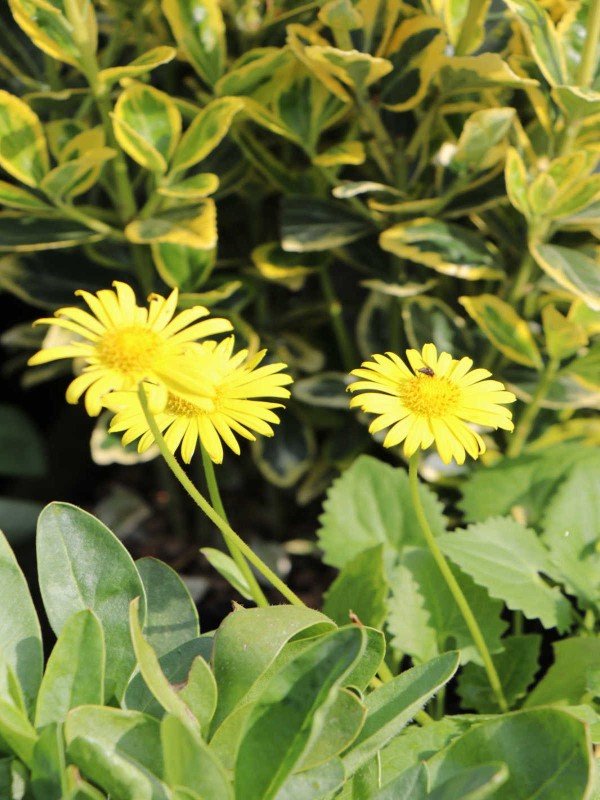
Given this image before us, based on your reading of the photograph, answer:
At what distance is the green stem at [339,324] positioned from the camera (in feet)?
4.33

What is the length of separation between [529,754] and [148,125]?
772mm

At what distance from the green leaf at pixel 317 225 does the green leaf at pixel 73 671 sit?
22.9 inches

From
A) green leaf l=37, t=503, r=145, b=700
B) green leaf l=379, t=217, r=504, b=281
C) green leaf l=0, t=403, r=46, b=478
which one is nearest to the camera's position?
green leaf l=37, t=503, r=145, b=700

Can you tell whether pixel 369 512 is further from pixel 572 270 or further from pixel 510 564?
pixel 572 270

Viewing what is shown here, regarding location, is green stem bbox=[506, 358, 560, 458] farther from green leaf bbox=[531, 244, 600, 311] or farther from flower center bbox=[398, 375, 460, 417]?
flower center bbox=[398, 375, 460, 417]

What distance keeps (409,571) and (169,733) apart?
448 mm

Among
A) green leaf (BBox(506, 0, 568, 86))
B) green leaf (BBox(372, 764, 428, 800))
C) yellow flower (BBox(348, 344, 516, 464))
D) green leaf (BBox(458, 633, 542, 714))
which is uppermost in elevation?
green leaf (BBox(506, 0, 568, 86))

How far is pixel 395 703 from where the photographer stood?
2.37 ft

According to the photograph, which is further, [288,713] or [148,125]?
[148,125]

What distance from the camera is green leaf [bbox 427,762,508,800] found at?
0.57 m

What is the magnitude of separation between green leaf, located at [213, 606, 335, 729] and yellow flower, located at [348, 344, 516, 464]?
5.9 inches

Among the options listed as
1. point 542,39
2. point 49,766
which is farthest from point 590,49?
→ point 49,766

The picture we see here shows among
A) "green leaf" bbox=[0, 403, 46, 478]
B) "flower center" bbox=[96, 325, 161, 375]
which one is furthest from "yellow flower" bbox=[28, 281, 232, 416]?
"green leaf" bbox=[0, 403, 46, 478]

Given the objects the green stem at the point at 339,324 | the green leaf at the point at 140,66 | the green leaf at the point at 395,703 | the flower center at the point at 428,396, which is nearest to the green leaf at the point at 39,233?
the green leaf at the point at 140,66
